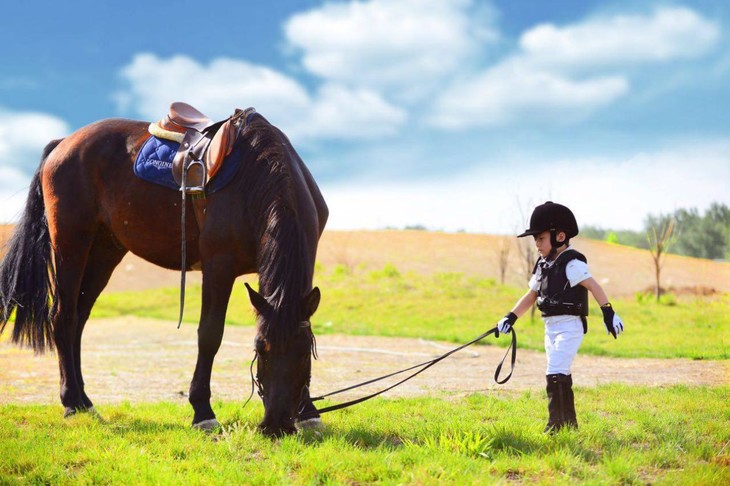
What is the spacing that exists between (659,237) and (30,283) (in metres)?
18.6

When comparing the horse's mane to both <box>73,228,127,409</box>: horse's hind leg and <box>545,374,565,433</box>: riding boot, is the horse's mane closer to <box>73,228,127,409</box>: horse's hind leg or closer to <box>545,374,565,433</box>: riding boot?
<box>545,374,565,433</box>: riding boot

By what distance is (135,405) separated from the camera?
6367 millimetres

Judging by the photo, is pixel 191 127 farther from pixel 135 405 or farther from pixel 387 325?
pixel 387 325

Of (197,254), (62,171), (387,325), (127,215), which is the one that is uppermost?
(62,171)

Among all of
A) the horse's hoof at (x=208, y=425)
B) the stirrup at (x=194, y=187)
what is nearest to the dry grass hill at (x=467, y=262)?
the stirrup at (x=194, y=187)

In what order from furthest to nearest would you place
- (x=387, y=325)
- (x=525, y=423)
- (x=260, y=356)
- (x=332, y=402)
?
1. (x=387, y=325)
2. (x=332, y=402)
3. (x=525, y=423)
4. (x=260, y=356)

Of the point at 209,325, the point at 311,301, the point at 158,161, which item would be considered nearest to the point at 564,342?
the point at 311,301

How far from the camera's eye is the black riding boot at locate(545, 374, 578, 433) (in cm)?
471

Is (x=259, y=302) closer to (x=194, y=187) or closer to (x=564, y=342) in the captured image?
(x=194, y=187)

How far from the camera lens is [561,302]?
472 centimetres

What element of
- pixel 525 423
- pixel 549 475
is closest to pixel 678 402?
pixel 525 423

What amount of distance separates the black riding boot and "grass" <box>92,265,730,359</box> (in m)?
6.48

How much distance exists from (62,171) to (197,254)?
1.72m

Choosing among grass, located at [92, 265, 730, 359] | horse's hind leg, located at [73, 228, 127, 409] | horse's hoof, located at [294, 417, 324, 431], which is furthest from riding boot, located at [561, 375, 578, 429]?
grass, located at [92, 265, 730, 359]
